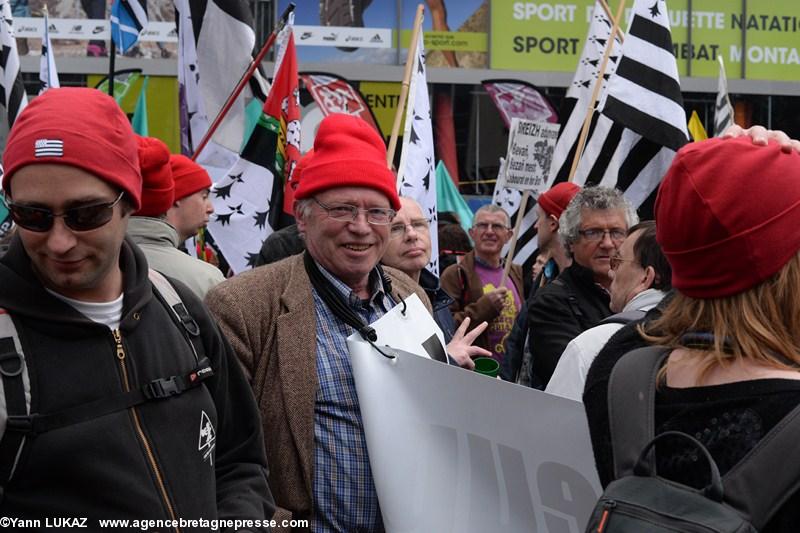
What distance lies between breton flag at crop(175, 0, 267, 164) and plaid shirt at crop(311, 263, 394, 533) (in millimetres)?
4201

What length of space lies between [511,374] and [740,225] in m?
3.75

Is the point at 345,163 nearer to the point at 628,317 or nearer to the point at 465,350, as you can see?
the point at 465,350

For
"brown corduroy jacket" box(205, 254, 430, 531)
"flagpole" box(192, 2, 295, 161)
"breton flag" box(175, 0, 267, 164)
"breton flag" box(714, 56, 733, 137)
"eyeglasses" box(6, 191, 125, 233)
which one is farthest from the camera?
"breton flag" box(714, 56, 733, 137)

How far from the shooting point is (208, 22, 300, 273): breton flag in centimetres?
660

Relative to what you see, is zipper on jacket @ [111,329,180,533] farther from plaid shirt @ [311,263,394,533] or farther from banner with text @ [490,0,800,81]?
banner with text @ [490,0,800,81]

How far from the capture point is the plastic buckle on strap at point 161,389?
7.48 feet

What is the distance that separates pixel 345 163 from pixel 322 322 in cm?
52

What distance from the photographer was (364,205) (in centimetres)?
347

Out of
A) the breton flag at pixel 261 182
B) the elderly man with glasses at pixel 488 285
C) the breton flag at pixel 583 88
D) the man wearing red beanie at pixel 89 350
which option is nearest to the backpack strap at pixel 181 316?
the man wearing red beanie at pixel 89 350

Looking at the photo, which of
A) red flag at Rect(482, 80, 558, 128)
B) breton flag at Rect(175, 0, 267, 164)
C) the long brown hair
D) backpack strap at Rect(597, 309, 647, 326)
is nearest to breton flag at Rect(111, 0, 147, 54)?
breton flag at Rect(175, 0, 267, 164)

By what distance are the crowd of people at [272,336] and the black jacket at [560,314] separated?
1.14 meters

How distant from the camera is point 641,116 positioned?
6992 millimetres

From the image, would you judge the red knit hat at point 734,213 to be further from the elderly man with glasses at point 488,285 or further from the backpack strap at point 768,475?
the elderly man with glasses at point 488,285

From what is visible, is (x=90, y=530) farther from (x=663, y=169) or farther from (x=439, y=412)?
(x=663, y=169)
